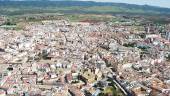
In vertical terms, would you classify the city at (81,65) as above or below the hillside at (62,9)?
above

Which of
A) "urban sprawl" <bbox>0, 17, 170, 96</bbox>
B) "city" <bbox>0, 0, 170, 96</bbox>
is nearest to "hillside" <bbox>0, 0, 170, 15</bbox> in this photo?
"urban sprawl" <bbox>0, 17, 170, 96</bbox>

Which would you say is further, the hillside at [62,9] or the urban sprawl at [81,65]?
the hillside at [62,9]

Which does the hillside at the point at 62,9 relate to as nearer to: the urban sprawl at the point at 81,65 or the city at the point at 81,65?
the urban sprawl at the point at 81,65

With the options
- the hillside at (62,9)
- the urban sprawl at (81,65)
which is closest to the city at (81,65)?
the urban sprawl at (81,65)

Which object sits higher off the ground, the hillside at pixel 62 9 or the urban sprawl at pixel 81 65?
the urban sprawl at pixel 81 65

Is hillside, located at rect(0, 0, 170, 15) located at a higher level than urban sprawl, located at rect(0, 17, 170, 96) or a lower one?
lower

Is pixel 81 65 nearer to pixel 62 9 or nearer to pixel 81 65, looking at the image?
pixel 81 65

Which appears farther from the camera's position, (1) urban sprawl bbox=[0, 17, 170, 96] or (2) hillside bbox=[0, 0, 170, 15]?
(2) hillside bbox=[0, 0, 170, 15]

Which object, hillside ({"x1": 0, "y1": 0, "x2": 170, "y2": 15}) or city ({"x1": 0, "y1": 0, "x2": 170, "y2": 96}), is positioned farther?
hillside ({"x1": 0, "y1": 0, "x2": 170, "y2": 15})

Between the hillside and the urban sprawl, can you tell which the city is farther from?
the hillside

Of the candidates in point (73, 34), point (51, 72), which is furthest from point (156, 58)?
point (73, 34)

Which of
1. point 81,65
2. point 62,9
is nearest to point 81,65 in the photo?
point 81,65
